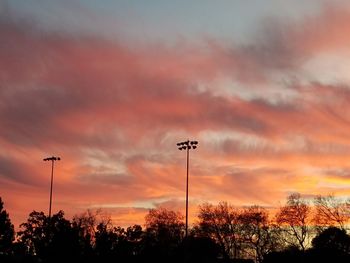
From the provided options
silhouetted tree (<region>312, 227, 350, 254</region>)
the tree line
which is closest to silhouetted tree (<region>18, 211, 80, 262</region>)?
the tree line

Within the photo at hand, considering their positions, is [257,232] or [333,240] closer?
[333,240]

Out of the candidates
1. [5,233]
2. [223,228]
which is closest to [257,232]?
[223,228]

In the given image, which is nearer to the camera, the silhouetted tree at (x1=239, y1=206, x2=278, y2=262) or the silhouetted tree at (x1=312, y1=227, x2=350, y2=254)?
the silhouetted tree at (x1=312, y1=227, x2=350, y2=254)

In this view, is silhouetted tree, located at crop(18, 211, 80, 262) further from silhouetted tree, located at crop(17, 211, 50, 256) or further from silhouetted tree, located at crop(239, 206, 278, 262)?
silhouetted tree, located at crop(239, 206, 278, 262)

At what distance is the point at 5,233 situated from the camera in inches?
4158

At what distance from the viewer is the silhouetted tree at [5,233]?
10450 centimetres

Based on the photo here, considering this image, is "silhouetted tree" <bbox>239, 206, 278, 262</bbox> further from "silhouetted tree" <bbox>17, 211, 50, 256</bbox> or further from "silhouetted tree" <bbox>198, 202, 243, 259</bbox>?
"silhouetted tree" <bbox>17, 211, 50, 256</bbox>

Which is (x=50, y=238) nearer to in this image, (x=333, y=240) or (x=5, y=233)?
(x=5, y=233)

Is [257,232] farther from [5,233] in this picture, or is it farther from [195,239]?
[5,233]

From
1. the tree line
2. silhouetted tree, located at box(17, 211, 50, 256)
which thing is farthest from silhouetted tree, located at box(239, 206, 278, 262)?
silhouetted tree, located at box(17, 211, 50, 256)

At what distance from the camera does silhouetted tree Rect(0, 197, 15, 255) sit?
10450 cm

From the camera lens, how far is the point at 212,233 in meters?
122

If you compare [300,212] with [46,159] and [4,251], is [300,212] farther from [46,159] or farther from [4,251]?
[4,251]

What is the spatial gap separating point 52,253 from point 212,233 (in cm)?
4115
